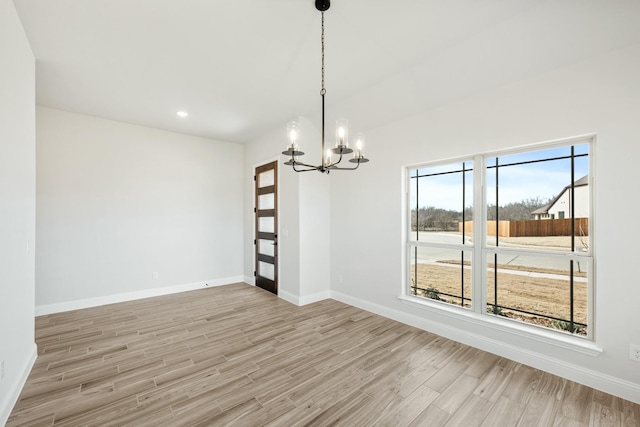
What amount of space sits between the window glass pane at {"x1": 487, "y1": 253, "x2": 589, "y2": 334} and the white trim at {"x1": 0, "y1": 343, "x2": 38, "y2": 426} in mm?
4222

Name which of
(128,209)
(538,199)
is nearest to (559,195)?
(538,199)

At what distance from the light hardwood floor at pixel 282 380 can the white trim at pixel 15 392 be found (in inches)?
1.8

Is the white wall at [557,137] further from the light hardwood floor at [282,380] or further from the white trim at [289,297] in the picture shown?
the white trim at [289,297]

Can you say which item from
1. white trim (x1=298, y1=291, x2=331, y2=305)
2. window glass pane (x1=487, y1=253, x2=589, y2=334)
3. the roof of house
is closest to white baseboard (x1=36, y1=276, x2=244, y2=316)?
white trim (x1=298, y1=291, x2=331, y2=305)

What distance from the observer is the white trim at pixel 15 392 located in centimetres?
191

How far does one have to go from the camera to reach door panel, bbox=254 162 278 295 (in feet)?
16.5

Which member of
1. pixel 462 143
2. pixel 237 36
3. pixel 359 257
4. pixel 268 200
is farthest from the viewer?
pixel 268 200

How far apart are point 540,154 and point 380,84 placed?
1.84m

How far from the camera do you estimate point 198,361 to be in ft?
9.01

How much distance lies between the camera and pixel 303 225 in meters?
4.47

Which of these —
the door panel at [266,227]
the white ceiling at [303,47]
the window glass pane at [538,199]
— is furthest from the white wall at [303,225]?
the window glass pane at [538,199]

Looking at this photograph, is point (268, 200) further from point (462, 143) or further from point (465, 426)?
point (465, 426)

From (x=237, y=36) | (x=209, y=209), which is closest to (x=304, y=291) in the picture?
(x=209, y=209)

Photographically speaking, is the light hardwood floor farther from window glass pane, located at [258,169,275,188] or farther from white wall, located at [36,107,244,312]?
window glass pane, located at [258,169,275,188]
